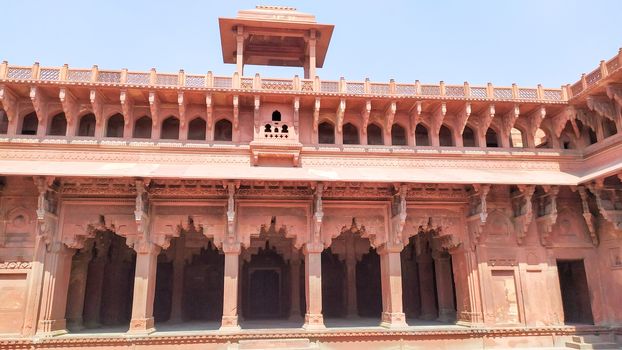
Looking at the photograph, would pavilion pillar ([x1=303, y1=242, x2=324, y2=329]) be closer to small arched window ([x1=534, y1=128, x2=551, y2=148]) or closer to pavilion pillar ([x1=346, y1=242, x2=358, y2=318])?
pavilion pillar ([x1=346, y1=242, x2=358, y2=318])

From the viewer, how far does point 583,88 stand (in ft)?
45.9

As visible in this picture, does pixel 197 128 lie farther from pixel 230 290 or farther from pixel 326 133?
pixel 230 290

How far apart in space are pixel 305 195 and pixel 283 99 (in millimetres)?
3208

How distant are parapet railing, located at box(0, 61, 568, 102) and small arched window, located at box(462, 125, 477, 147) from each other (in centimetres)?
164

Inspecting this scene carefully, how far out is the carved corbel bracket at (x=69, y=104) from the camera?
508 inches

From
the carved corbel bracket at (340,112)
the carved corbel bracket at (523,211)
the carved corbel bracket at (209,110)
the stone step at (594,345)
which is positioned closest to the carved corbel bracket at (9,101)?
the carved corbel bracket at (209,110)

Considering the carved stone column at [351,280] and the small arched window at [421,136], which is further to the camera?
the carved stone column at [351,280]

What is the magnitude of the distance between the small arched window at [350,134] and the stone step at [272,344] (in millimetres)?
6637

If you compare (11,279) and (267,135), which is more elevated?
(267,135)

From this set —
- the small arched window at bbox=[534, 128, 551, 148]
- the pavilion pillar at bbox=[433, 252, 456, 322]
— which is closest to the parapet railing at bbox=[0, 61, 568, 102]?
the small arched window at bbox=[534, 128, 551, 148]

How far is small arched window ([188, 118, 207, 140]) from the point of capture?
48.1ft

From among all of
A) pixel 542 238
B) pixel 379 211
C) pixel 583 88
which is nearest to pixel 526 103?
pixel 583 88

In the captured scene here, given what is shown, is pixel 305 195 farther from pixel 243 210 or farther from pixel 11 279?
pixel 11 279

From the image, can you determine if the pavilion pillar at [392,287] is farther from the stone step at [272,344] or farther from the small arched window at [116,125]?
the small arched window at [116,125]
